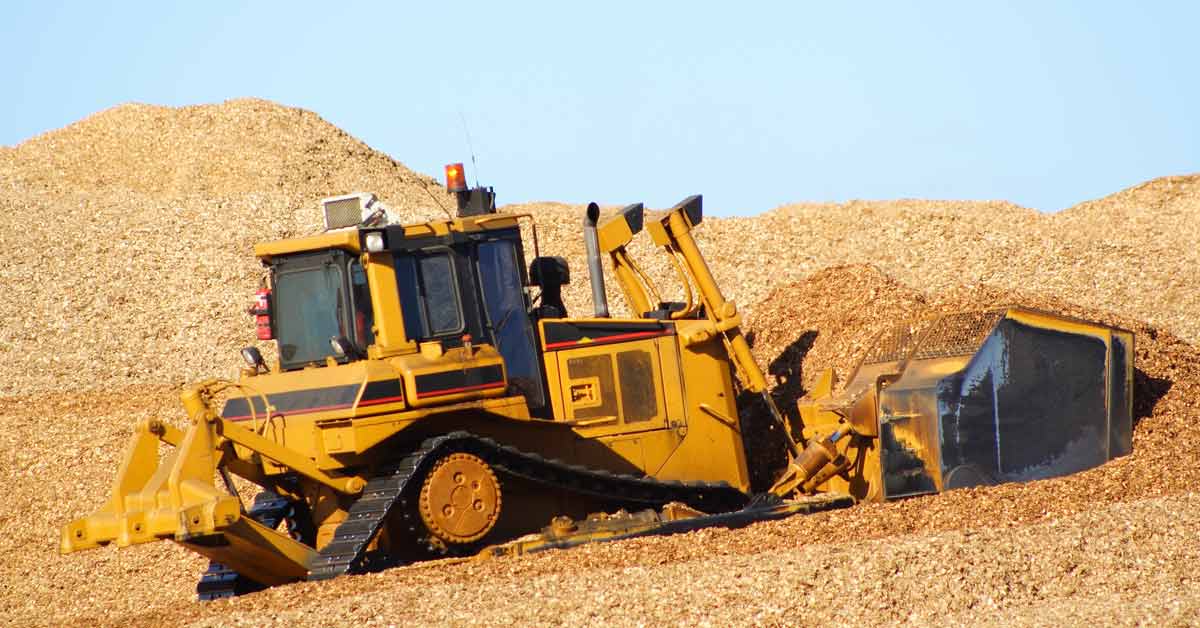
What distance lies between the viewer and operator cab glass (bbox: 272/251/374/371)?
10258 millimetres

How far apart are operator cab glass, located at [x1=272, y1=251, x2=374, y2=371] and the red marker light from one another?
1.04m

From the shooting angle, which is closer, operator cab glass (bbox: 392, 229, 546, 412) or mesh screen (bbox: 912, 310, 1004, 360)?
operator cab glass (bbox: 392, 229, 546, 412)

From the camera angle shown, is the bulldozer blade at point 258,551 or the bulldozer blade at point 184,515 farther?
the bulldozer blade at point 258,551

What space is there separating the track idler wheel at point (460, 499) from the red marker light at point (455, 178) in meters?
2.16

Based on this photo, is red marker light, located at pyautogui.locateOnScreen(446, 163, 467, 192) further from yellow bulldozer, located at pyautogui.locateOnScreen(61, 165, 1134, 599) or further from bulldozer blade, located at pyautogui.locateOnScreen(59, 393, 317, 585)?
bulldozer blade, located at pyautogui.locateOnScreen(59, 393, 317, 585)

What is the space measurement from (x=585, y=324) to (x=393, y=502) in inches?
92.2

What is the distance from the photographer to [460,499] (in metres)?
9.83

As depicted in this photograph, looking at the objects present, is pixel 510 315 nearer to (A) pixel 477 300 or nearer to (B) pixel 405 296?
(A) pixel 477 300

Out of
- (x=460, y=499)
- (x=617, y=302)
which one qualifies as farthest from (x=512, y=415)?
(x=617, y=302)

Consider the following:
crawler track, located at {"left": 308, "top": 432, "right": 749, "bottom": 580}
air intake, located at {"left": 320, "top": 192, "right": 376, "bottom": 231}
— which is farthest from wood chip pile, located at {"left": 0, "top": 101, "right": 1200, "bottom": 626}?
air intake, located at {"left": 320, "top": 192, "right": 376, "bottom": 231}

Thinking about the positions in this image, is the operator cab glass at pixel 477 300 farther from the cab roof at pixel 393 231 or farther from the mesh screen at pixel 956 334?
the mesh screen at pixel 956 334

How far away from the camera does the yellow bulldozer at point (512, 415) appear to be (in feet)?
31.5

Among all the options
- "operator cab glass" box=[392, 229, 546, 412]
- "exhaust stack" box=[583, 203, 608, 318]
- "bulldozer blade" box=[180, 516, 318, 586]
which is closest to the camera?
"bulldozer blade" box=[180, 516, 318, 586]

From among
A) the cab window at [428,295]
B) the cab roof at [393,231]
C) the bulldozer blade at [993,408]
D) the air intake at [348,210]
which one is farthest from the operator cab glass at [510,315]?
the bulldozer blade at [993,408]
